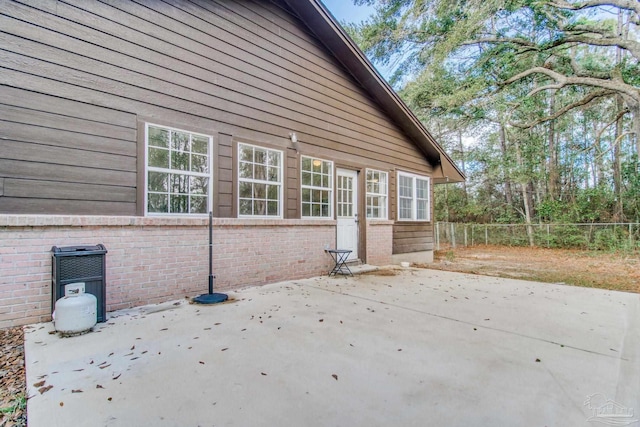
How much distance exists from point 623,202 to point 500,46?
866 centimetres

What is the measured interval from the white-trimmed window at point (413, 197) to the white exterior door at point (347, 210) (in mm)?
1700

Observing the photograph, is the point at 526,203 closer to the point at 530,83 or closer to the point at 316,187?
the point at 530,83

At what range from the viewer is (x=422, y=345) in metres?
2.71

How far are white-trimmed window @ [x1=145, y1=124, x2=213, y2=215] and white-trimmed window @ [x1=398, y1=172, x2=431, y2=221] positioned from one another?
531 centimetres

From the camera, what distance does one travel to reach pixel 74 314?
9.20 ft

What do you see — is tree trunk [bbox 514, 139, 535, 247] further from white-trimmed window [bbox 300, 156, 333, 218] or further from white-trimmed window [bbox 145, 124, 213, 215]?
white-trimmed window [bbox 145, 124, 213, 215]

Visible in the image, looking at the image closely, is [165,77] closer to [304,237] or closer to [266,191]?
[266,191]

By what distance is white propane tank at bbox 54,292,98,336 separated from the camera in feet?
9.14

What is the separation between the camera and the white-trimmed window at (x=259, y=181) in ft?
16.5

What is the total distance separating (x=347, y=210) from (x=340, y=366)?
4881 mm

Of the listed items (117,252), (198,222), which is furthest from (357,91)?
(117,252)

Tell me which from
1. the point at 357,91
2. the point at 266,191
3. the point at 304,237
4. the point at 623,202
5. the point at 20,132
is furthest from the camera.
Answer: the point at 623,202

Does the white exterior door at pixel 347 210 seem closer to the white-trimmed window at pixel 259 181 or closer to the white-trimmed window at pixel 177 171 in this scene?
the white-trimmed window at pixel 259 181

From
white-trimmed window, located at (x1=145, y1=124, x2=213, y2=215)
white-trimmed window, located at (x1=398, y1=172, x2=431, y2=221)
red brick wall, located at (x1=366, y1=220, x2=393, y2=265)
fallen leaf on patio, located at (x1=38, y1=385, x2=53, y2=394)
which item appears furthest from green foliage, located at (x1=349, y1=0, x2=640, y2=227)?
fallen leaf on patio, located at (x1=38, y1=385, x2=53, y2=394)
